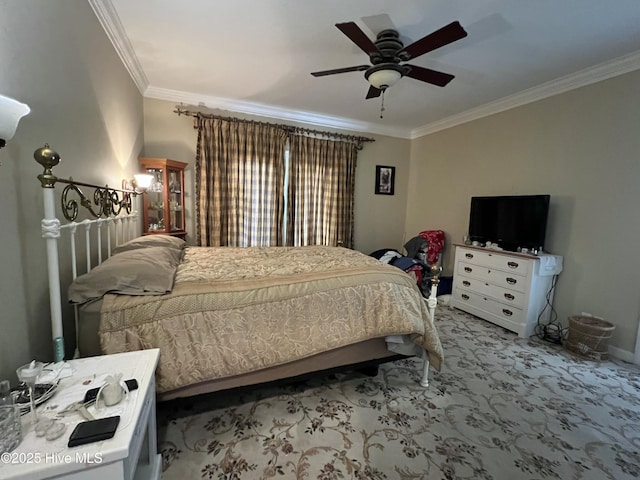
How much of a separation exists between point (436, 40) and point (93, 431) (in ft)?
8.61

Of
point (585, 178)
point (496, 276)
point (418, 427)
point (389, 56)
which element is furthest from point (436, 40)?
point (496, 276)

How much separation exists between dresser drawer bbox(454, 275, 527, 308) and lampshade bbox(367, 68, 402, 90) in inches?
103

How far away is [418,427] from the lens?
171cm

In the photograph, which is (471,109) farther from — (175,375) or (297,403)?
(175,375)

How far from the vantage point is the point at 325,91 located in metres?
3.32

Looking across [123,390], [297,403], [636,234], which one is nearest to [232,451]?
[297,403]

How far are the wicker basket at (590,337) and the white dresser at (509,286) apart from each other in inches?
14.6

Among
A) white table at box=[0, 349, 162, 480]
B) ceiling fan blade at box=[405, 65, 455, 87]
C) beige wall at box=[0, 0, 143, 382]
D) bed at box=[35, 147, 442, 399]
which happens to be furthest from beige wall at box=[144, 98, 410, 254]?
white table at box=[0, 349, 162, 480]

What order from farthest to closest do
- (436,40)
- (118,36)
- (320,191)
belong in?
1. (320,191)
2. (118,36)
3. (436,40)

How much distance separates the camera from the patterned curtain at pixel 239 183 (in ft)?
12.1

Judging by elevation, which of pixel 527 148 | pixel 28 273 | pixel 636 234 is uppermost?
pixel 527 148

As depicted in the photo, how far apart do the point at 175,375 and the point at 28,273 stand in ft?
2.69

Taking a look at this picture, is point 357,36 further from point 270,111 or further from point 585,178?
point 585,178

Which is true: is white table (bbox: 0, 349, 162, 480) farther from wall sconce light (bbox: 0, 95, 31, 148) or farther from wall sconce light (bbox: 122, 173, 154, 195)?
wall sconce light (bbox: 122, 173, 154, 195)
